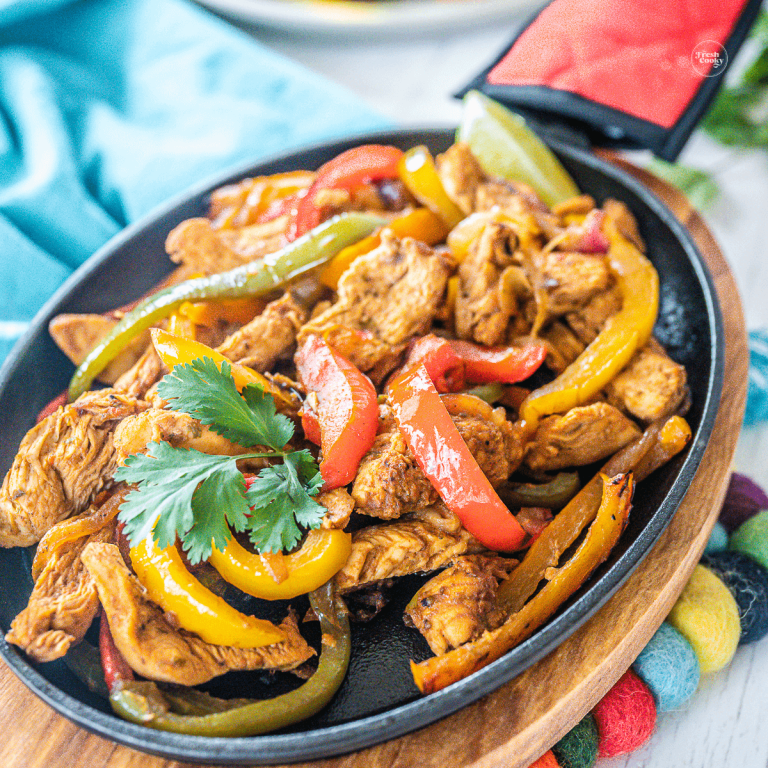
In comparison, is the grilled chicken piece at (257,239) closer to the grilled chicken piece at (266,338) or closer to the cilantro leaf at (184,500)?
the grilled chicken piece at (266,338)

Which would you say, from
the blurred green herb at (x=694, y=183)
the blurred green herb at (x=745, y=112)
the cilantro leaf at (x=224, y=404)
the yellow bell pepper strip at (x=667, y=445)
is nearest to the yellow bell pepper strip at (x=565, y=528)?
the yellow bell pepper strip at (x=667, y=445)

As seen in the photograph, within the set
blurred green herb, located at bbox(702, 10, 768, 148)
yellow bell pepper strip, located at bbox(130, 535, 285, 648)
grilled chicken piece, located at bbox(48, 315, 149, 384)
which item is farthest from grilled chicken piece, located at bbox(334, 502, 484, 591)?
blurred green herb, located at bbox(702, 10, 768, 148)

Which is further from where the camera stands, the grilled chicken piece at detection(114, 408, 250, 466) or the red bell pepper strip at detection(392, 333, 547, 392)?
the red bell pepper strip at detection(392, 333, 547, 392)

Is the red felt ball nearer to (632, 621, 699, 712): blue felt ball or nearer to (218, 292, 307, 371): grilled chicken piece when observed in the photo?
(632, 621, 699, 712): blue felt ball

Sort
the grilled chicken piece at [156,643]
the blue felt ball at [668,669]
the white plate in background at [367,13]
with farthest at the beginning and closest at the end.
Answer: the white plate in background at [367,13], the blue felt ball at [668,669], the grilled chicken piece at [156,643]

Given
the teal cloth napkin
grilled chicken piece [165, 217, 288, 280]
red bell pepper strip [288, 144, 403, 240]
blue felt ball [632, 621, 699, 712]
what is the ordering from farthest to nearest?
the teal cloth napkin, red bell pepper strip [288, 144, 403, 240], grilled chicken piece [165, 217, 288, 280], blue felt ball [632, 621, 699, 712]

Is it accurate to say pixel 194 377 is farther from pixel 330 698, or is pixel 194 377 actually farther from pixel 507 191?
pixel 507 191
